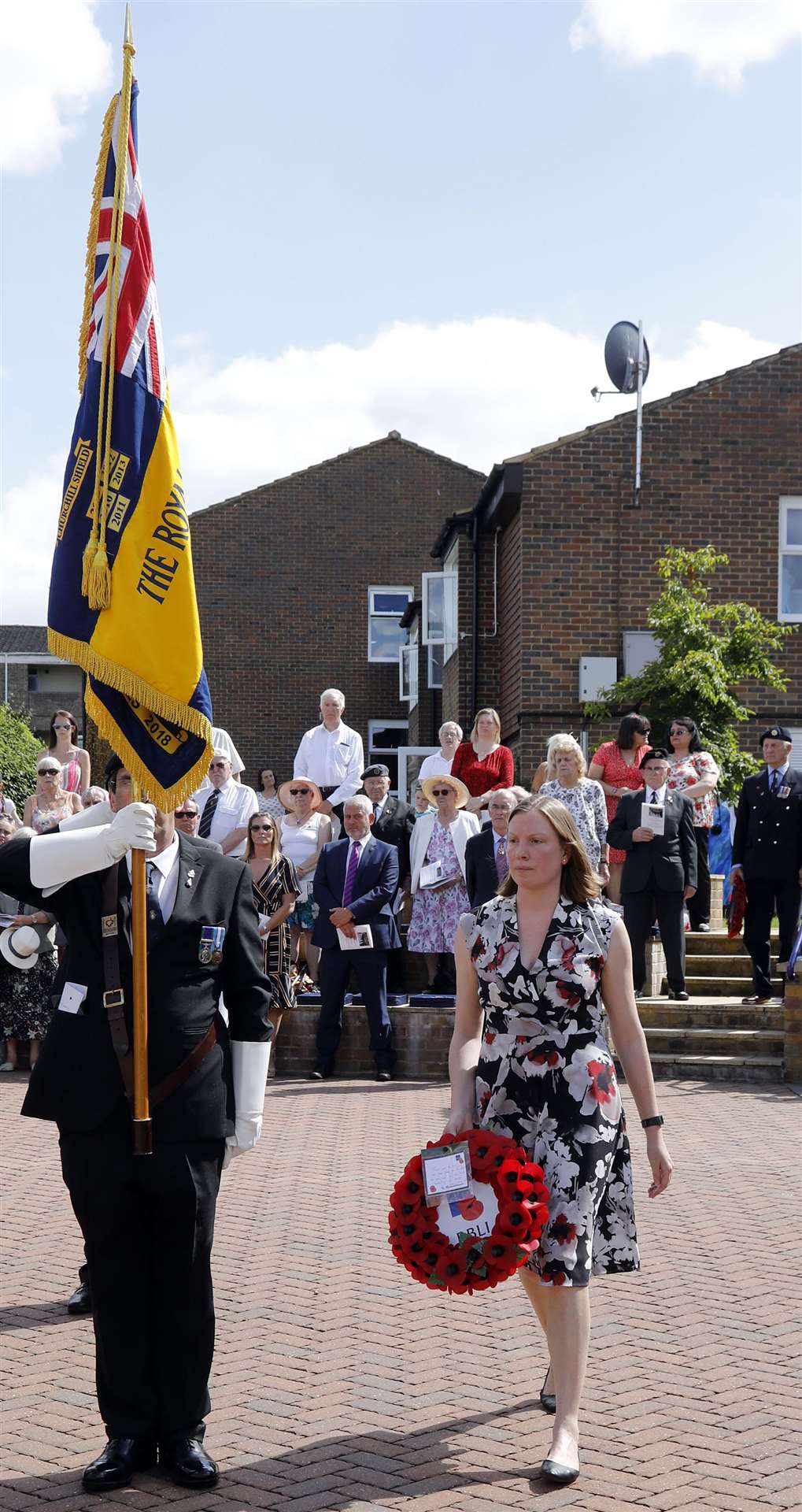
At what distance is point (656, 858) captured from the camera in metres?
12.5

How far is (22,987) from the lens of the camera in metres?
12.8

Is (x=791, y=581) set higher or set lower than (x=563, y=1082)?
higher

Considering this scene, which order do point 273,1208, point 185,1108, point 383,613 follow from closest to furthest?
1. point 185,1108
2. point 273,1208
3. point 383,613

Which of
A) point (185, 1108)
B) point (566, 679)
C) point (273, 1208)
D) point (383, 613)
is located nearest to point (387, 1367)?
point (185, 1108)

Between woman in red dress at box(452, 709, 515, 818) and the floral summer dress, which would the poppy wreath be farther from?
woman in red dress at box(452, 709, 515, 818)

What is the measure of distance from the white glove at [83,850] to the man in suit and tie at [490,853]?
7.87m

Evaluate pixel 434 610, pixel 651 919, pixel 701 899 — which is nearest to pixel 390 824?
pixel 651 919

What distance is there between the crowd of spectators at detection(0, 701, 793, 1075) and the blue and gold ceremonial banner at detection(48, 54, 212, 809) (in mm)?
5922

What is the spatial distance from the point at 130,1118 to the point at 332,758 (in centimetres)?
1022

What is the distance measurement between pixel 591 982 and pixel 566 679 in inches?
626

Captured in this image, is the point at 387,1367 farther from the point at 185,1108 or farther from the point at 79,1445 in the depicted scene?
the point at 185,1108

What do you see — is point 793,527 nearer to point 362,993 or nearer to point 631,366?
point 631,366

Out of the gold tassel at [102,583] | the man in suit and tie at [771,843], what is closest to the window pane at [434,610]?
the man in suit and tie at [771,843]

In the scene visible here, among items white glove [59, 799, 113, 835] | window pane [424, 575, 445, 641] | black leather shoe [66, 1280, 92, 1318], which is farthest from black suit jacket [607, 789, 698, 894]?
window pane [424, 575, 445, 641]
